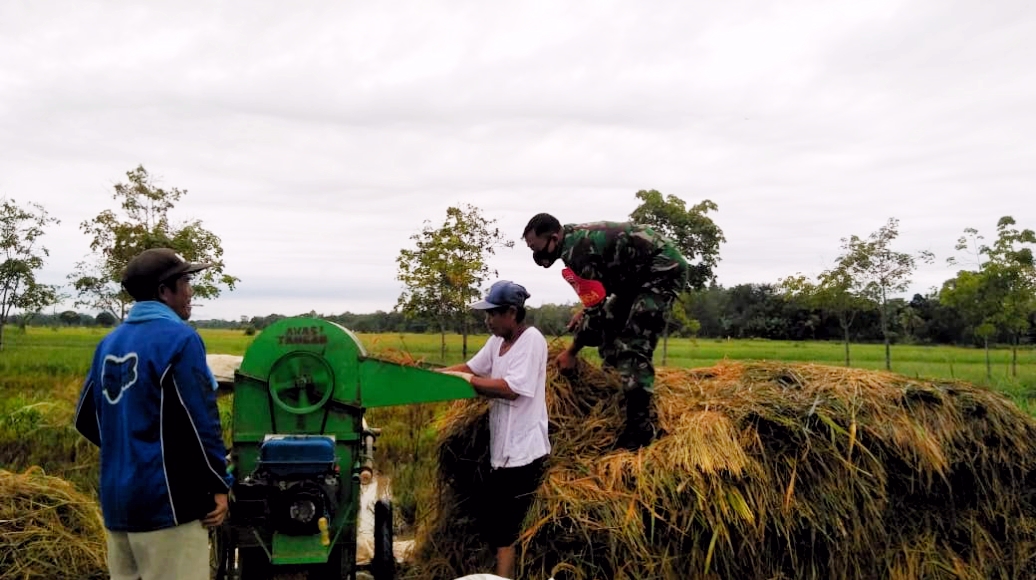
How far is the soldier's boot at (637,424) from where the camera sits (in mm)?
4453

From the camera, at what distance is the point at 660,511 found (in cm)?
393

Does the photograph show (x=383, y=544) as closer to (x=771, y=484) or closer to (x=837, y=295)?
(x=771, y=484)

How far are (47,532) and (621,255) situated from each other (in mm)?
3912

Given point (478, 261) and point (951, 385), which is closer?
point (951, 385)

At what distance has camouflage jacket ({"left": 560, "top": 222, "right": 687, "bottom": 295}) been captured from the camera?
4.69m

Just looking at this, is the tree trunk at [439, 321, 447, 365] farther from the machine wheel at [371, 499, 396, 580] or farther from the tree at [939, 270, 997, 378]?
the tree at [939, 270, 997, 378]

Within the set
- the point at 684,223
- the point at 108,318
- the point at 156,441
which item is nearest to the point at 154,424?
the point at 156,441

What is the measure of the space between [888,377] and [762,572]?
176 cm

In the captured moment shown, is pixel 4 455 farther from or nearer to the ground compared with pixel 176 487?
nearer to the ground

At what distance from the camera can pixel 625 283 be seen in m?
4.82

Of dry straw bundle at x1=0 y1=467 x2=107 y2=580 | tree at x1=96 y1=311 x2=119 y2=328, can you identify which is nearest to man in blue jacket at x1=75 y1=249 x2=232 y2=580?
dry straw bundle at x1=0 y1=467 x2=107 y2=580

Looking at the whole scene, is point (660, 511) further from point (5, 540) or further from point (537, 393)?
point (5, 540)

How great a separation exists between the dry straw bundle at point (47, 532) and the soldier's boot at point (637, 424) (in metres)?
3.32

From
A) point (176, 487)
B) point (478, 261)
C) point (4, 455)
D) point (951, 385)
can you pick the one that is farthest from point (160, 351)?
point (478, 261)
